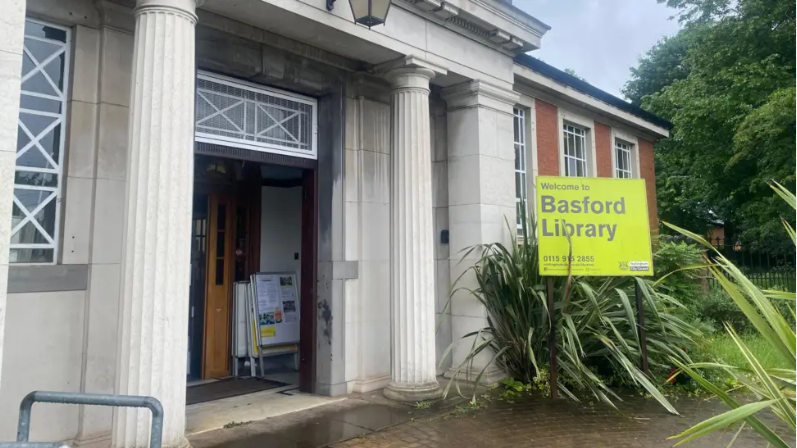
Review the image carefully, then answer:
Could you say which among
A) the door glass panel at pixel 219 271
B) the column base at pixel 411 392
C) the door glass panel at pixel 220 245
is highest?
the door glass panel at pixel 220 245

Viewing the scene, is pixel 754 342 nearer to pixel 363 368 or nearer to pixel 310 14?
pixel 363 368

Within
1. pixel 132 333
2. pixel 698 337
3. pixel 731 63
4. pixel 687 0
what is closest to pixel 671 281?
pixel 698 337

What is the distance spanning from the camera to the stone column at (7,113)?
284 cm

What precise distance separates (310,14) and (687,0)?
19408 mm

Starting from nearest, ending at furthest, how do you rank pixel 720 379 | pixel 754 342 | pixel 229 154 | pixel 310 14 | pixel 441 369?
pixel 310 14 → pixel 229 154 → pixel 720 379 → pixel 441 369 → pixel 754 342

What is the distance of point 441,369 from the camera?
722cm

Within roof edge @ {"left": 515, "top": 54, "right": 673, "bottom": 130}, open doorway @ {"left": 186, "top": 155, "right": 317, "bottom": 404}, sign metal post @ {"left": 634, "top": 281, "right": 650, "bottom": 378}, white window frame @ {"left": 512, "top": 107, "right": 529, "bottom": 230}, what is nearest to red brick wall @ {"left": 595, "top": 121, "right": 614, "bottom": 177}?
roof edge @ {"left": 515, "top": 54, "right": 673, "bottom": 130}

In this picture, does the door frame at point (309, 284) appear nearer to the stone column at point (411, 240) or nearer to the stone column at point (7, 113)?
the stone column at point (411, 240)

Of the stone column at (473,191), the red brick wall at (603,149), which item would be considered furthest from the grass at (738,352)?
the red brick wall at (603,149)

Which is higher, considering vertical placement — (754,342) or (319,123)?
(319,123)

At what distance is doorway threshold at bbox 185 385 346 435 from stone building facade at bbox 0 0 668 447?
249mm

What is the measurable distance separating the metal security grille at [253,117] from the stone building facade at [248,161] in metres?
0.02

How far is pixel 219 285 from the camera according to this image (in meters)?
7.26

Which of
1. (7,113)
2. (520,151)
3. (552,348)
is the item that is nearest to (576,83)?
(520,151)
